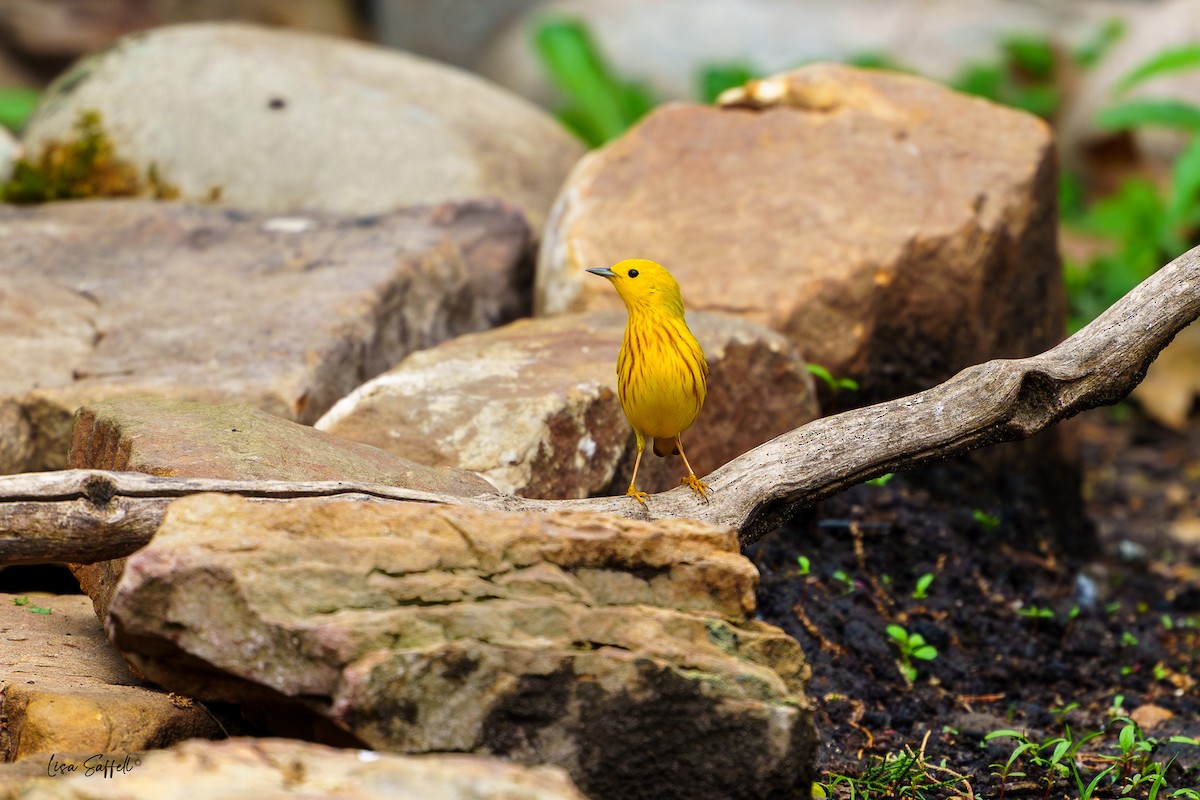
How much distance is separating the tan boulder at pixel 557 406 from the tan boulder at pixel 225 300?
517 mm

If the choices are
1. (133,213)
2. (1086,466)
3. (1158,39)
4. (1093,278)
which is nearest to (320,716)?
(133,213)

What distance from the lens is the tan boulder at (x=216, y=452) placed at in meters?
3.69

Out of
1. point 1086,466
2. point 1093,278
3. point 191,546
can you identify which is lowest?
point 1086,466

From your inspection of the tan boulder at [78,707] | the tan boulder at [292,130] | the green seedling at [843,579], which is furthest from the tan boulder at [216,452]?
the tan boulder at [292,130]

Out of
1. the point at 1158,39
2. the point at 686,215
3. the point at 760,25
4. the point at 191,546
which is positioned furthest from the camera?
the point at 760,25

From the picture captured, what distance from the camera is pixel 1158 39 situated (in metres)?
11.8

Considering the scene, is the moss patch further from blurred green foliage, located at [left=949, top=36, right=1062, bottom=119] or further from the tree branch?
blurred green foliage, located at [left=949, top=36, right=1062, bottom=119]

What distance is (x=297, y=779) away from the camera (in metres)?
2.47

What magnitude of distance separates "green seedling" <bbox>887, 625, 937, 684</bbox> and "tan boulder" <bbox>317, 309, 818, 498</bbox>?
983 millimetres

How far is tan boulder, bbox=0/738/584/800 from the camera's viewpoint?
237 cm

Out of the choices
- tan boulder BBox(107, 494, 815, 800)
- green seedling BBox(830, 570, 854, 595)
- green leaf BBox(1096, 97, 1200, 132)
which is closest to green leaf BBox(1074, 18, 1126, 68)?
green leaf BBox(1096, 97, 1200, 132)

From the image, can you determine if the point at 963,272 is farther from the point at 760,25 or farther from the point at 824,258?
the point at 760,25

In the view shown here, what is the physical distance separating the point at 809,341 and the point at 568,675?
128 inches

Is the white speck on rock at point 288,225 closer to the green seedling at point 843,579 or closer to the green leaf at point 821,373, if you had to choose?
the green leaf at point 821,373
